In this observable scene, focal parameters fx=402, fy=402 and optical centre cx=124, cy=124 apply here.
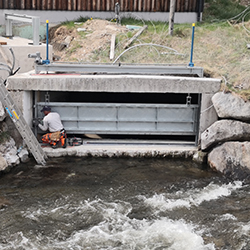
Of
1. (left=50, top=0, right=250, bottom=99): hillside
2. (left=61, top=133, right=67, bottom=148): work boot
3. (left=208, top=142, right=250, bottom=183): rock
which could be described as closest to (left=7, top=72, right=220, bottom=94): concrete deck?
(left=50, top=0, right=250, bottom=99): hillside

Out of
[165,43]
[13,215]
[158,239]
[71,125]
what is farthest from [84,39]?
[158,239]

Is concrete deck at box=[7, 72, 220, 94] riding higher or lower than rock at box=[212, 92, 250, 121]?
higher

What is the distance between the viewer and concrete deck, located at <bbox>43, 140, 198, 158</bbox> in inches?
438

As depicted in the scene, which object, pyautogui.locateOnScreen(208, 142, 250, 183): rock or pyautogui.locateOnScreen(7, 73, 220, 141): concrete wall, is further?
pyautogui.locateOnScreen(7, 73, 220, 141): concrete wall

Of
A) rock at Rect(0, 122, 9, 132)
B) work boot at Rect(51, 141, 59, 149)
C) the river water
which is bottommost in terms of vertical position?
the river water

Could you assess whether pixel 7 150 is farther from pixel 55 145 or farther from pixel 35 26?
pixel 35 26

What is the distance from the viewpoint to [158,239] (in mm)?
7352

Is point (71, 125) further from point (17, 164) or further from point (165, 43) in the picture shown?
point (165, 43)

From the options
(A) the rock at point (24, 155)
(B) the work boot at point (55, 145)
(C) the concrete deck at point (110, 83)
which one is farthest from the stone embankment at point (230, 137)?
(A) the rock at point (24, 155)

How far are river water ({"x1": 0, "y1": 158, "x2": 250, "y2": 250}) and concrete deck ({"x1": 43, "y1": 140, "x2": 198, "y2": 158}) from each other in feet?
0.77

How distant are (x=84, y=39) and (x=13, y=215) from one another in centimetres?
882

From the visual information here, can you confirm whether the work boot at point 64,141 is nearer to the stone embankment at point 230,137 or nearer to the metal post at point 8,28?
the stone embankment at point 230,137

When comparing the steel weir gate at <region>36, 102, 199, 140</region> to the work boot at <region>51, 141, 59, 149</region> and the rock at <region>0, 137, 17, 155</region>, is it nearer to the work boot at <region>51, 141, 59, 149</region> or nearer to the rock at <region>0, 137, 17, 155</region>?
the work boot at <region>51, 141, 59, 149</region>

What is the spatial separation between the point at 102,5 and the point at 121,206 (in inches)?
415
